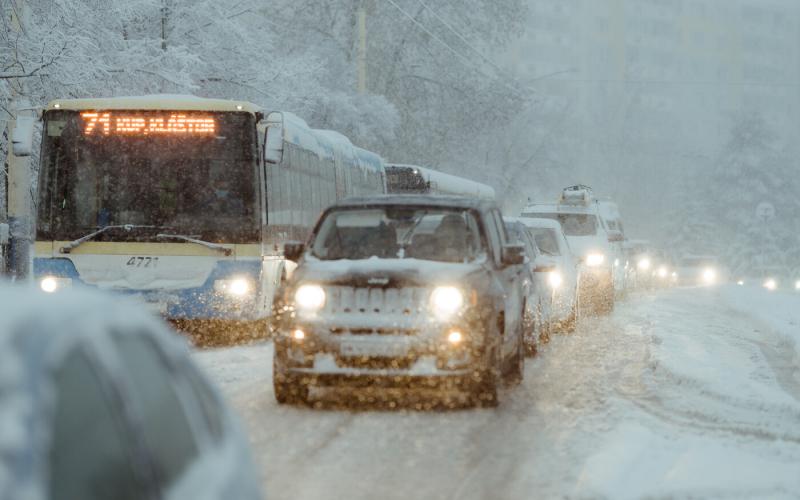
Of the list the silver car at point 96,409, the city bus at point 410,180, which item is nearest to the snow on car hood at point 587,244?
the city bus at point 410,180

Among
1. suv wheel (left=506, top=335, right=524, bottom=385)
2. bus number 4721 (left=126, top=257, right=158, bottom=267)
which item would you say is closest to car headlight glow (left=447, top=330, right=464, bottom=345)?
suv wheel (left=506, top=335, right=524, bottom=385)

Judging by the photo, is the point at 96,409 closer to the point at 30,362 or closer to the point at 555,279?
the point at 30,362

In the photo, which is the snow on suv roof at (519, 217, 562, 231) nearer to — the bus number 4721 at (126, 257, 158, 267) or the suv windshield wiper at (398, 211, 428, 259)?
the bus number 4721 at (126, 257, 158, 267)

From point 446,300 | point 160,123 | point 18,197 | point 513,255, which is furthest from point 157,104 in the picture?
point 446,300

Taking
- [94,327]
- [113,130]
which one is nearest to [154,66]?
[113,130]

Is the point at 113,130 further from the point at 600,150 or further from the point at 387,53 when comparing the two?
the point at 600,150

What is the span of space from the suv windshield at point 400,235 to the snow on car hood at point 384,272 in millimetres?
345

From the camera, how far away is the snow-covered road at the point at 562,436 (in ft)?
24.4

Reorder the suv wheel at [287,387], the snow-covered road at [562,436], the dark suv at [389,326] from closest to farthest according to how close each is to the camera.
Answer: the snow-covered road at [562,436]
the dark suv at [389,326]
the suv wheel at [287,387]

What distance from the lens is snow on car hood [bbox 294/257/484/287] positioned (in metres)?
10.6

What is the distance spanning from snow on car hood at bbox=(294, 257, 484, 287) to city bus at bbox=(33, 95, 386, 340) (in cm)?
544

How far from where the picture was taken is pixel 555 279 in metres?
19.9

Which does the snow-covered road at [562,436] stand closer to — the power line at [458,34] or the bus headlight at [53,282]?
the bus headlight at [53,282]

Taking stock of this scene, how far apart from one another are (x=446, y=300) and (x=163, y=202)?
22.4 ft
